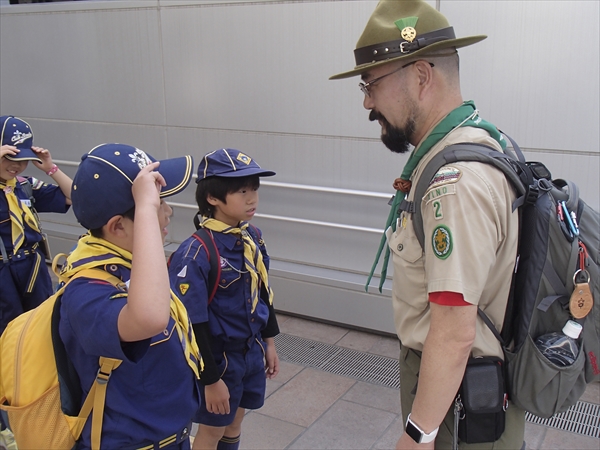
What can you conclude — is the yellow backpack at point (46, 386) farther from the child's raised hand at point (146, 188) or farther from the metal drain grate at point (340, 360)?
the metal drain grate at point (340, 360)

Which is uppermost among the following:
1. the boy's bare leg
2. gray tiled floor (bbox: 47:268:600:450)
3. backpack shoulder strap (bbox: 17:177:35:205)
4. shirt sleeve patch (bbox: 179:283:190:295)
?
backpack shoulder strap (bbox: 17:177:35:205)

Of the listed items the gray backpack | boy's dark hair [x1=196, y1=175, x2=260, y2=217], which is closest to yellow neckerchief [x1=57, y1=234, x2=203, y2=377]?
the gray backpack

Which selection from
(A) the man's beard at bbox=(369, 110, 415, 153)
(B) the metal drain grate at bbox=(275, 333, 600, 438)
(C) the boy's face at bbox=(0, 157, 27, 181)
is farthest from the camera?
(B) the metal drain grate at bbox=(275, 333, 600, 438)

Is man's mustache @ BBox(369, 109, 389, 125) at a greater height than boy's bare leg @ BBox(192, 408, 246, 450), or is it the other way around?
man's mustache @ BBox(369, 109, 389, 125)

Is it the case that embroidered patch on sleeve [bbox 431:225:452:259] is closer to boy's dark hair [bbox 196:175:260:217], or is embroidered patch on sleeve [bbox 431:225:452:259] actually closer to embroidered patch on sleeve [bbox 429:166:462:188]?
embroidered patch on sleeve [bbox 429:166:462:188]

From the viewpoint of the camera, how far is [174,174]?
2014 mm

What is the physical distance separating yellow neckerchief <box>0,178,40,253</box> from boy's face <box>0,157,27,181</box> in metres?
0.06

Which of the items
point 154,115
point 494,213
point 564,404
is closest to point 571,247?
point 494,213

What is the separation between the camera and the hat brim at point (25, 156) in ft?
12.0

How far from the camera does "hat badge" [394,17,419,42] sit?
193 cm

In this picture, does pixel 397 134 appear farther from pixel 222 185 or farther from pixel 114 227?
pixel 222 185

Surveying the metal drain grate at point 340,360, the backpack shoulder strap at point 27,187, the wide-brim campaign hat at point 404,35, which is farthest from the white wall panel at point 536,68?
the backpack shoulder strap at point 27,187

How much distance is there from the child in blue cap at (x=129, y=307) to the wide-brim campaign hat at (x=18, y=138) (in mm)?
2059

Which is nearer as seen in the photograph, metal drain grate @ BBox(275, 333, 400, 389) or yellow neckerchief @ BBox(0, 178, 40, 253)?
yellow neckerchief @ BBox(0, 178, 40, 253)
